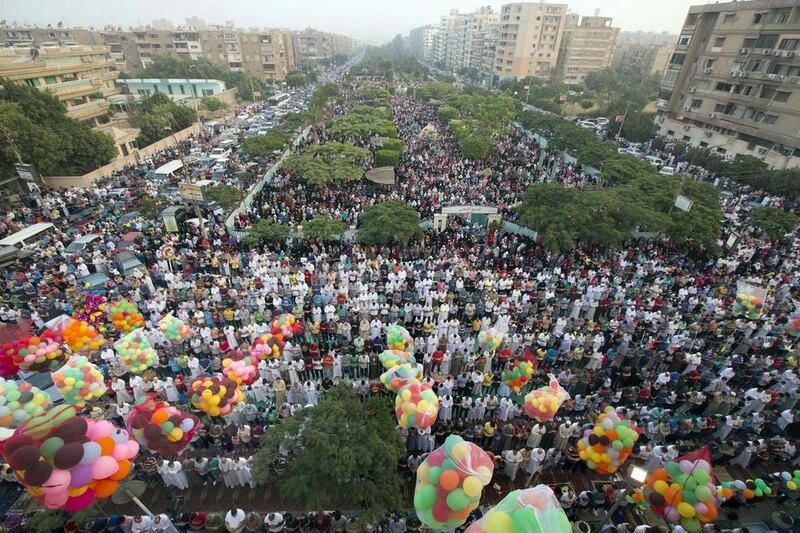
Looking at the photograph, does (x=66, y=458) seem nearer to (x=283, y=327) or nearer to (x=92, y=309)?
(x=283, y=327)

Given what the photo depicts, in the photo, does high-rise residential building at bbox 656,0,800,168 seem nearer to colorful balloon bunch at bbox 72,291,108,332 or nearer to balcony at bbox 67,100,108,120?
colorful balloon bunch at bbox 72,291,108,332

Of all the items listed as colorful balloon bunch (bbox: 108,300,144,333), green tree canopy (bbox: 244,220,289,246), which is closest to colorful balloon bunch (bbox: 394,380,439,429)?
colorful balloon bunch (bbox: 108,300,144,333)

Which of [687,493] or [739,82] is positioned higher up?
[739,82]

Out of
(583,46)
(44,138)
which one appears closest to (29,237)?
(44,138)

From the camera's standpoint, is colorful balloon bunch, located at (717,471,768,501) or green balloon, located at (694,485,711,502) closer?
green balloon, located at (694,485,711,502)

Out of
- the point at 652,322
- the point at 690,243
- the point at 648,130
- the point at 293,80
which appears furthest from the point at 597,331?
the point at 293,80

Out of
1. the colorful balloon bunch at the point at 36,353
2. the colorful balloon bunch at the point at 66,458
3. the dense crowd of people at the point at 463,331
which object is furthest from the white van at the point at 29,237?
the colorful balloon bunch at the point at 66,458

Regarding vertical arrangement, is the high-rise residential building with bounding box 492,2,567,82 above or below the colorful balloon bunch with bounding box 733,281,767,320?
above

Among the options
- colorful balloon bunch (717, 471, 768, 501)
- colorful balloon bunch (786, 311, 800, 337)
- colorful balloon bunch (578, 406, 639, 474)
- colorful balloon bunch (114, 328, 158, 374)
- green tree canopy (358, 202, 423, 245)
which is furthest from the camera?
green tree canopy (358, 202, 423, 245)
